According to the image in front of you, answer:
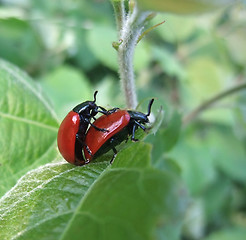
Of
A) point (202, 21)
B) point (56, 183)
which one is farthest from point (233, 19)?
point (56, 183)

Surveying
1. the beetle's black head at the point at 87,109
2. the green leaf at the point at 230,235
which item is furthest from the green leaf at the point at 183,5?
the green leaf at the point at 230,235

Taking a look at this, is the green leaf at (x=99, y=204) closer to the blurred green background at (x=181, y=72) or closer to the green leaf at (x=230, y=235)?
the blurred green background at (x=181, y=72)

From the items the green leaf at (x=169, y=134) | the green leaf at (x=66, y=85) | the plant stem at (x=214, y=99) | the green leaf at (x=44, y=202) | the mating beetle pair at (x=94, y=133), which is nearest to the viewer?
the green leaf at (x=44, y=202)

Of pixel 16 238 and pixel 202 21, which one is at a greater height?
pixel 202 21

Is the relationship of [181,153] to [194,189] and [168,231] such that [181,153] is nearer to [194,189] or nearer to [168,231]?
[194,189]

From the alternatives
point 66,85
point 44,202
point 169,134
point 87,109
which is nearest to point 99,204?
point 44,202

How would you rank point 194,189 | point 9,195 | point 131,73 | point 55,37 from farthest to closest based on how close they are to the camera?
1. point 55,37
2. point 194,189
3. point 131,73
4. point 9,195
